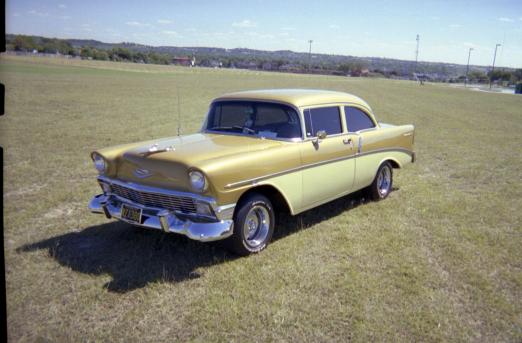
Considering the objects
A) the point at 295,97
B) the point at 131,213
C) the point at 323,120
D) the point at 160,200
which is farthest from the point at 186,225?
the point at 323,120

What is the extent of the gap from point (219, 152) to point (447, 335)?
2501 millimetres

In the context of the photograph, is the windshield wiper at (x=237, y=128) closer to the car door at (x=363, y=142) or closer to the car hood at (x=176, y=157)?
the car hood at (x=176, y=157)

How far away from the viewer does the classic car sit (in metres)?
4.09

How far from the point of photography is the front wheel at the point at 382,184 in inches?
252

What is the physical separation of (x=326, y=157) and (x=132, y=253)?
7.80 ft

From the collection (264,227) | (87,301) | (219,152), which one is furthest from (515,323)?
(87,301)

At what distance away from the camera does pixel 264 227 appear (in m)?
4.68

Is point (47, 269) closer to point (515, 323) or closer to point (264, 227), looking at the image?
point (264, 227)

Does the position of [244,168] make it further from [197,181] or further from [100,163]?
[100,163]

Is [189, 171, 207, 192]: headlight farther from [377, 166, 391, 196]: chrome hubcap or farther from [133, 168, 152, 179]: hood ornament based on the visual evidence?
[377, 166, 391, 196]: chrome hubcap

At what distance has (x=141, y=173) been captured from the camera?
14.3 ft

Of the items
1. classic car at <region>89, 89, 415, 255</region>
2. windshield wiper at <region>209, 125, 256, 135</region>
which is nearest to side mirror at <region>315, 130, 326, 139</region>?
classic car at <region>89, 89, 415, 255</region>

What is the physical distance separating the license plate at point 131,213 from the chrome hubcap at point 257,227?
3.43 feet

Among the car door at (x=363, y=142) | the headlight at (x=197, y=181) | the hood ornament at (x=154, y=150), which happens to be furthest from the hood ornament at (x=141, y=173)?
the car door at (x=363, y=142)
